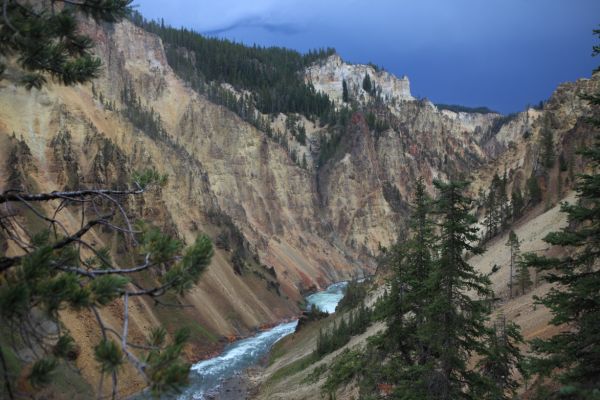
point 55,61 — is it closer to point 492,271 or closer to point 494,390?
point 494,390

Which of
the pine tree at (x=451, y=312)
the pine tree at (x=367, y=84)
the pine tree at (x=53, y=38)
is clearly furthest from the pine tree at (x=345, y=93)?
the pine tree at (x=53, y=38)

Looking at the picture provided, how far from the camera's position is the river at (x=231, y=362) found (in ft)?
115

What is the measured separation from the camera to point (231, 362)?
4281 cm

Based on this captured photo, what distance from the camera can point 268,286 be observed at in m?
66.6

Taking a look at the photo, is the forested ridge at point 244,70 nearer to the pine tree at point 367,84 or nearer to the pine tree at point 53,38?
the pine tree at point 367,84

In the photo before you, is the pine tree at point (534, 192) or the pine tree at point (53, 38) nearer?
the pine tree at point (53, 38)

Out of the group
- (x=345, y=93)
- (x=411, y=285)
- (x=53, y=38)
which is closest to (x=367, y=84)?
(x=345, y=93)

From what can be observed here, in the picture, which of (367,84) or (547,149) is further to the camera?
(367,84)

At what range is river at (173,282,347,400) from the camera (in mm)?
35062

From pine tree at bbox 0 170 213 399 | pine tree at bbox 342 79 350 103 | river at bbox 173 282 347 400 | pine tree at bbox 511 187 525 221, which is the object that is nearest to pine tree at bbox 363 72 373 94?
pine tree at bbox 342 79 350 103

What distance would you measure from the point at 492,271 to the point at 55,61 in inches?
1709

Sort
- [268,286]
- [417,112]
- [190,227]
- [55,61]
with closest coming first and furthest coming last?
[55,61] → [190,227] → [268,286] → [417,112]

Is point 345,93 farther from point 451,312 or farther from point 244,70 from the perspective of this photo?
point 451,312

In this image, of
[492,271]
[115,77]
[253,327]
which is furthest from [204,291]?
[115,77]
